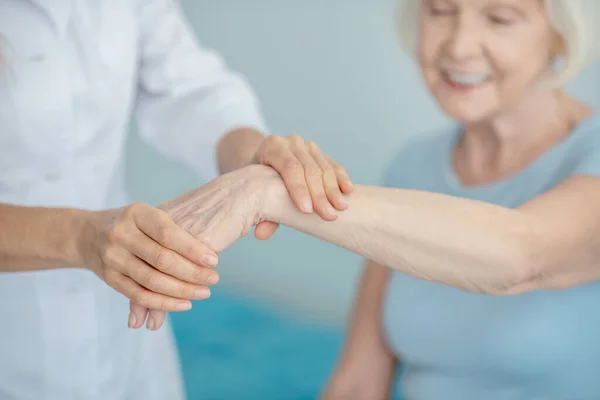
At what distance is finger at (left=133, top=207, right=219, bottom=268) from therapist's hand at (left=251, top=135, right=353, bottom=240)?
0.14 meters

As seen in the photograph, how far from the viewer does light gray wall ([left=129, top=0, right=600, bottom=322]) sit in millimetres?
2342

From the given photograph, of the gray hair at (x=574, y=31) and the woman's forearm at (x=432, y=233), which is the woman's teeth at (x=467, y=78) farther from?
the woman's forearm at (x=432, y=233)

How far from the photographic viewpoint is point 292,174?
105cm

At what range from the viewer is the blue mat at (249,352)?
6.70 feet

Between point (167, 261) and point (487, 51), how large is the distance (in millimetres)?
689

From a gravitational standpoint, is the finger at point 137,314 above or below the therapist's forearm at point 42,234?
below

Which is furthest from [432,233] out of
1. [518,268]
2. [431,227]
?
[518,268]

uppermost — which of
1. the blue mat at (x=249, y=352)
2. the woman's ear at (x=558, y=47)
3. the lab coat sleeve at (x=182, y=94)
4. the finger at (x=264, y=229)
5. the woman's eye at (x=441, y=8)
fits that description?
the woman's eye at (x=441, y=8)

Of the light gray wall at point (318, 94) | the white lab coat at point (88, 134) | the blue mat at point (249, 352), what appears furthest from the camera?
the light gray wall at point (318, 94)

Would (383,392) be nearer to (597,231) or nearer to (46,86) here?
(597,231)

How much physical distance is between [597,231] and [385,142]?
4.33 feet

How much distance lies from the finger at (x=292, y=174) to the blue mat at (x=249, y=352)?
1.07 metres

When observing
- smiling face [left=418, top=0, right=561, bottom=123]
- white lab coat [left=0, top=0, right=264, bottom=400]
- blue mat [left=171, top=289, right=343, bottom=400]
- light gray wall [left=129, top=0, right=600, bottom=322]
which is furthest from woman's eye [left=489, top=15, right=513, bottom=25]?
blue mat [left=171, top=289, right=343, bottom=400]

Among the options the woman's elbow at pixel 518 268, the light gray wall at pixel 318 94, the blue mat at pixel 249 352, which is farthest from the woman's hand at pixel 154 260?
the light gray wall at pixel 318 94
